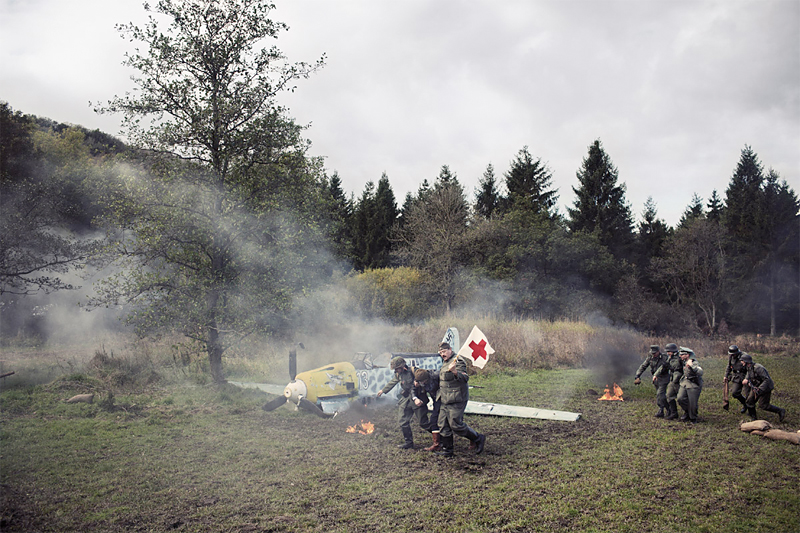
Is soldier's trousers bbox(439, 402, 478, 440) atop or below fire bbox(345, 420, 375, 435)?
atop

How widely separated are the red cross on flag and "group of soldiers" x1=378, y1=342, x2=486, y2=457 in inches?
70.7

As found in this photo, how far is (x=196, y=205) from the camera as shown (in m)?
14.0

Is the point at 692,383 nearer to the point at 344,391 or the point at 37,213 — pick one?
the point at 344,391

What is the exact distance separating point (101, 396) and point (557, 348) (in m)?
Answer: 17.0

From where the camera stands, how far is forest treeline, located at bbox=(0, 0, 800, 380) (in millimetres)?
13938

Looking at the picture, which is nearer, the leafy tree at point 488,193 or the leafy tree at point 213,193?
the leafy tree at point 213,193

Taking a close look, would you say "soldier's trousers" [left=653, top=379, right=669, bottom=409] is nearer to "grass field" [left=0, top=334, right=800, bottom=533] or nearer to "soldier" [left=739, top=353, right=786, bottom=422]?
"grass field" [left=0, top=334, right=800, bottom=533]

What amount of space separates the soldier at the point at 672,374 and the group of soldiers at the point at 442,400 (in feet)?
16.5

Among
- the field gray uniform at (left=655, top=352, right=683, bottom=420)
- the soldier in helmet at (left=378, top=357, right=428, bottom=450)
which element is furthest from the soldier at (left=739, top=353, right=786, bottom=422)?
the soldier in helmet at (left=378, top=357, right=428, bottom=450)

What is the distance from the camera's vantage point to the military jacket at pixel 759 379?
10805 mm

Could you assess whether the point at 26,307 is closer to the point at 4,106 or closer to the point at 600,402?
the point at 4,106

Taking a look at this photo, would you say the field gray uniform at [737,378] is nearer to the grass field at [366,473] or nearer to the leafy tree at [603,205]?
the grass field at [366,473]

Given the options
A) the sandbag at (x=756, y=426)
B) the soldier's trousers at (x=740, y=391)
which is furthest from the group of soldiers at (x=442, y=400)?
the soldier's trousers at (x=740, y=391)

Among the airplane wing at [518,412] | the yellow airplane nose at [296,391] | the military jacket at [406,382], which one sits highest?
the military jacket at [406,382]
